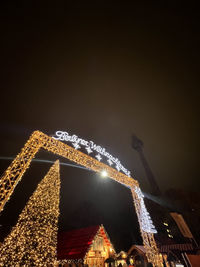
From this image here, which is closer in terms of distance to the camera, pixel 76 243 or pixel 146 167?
pixel 76 243

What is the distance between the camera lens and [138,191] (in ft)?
31.6

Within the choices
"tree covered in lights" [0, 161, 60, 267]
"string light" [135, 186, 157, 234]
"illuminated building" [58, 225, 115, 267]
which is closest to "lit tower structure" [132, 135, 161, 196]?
"illuminated building" [58, 225, 115, 267]

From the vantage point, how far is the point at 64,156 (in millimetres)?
6938

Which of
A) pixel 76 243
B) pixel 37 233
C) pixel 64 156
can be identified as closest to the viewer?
pixel 64 156

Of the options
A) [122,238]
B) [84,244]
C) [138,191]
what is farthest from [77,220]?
[138,191]

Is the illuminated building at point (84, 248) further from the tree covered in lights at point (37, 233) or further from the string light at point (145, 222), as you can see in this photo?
the string light at point (145, 222)

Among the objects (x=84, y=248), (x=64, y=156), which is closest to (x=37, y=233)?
(x=84, y=248)

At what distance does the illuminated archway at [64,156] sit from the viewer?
484 centimetres

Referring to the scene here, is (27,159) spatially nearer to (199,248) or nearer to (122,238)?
(199,248)

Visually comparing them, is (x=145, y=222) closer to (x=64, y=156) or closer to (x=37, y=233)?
(x=64, y=156)

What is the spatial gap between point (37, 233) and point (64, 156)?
532 centimetres

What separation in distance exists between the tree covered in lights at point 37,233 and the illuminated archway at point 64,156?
10.1 ft

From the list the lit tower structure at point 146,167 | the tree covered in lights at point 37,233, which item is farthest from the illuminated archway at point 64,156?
the lit tower structure at point 146,167

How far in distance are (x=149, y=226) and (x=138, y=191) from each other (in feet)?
6.40
